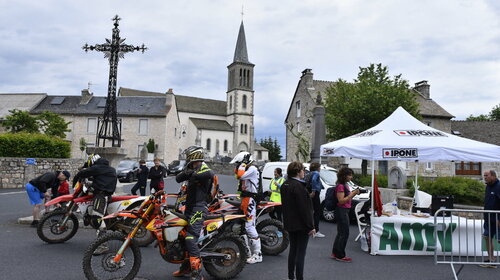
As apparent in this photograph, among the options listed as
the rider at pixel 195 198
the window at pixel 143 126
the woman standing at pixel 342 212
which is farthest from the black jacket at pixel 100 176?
the window at pixel 143 126

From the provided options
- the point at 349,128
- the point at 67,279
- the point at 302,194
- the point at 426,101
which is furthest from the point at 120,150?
the point at 426,101

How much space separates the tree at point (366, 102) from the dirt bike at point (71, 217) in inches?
751

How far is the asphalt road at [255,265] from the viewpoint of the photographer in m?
5.13

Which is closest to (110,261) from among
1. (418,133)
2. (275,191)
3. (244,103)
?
(275,191)

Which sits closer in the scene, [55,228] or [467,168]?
[55,228]

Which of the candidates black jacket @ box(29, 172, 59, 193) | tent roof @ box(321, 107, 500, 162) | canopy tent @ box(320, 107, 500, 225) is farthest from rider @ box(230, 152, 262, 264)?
black jacket @ box(29, 172, 59, 193)

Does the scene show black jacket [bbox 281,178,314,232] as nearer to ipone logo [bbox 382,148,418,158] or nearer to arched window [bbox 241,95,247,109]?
ipone logo [bbox 382,148,418,158]

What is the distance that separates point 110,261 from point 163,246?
0.65m

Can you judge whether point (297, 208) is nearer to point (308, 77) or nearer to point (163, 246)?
point (163, 246)

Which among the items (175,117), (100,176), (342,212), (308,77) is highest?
(308,77)

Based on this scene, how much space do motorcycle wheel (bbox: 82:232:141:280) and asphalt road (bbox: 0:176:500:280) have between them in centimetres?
57

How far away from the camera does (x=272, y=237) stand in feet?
21.2

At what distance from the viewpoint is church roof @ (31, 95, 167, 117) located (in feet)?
149

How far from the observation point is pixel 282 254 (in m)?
6.57
